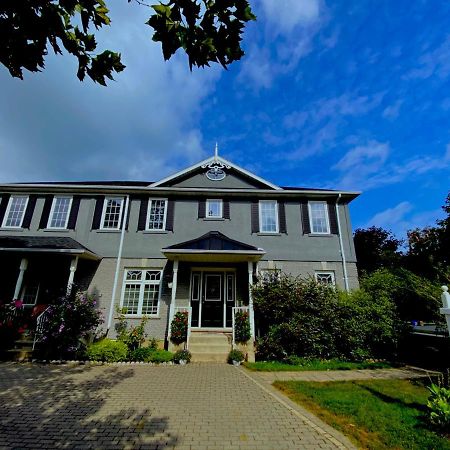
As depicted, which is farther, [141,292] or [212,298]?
[212,298]

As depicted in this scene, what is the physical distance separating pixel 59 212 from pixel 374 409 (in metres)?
14.3

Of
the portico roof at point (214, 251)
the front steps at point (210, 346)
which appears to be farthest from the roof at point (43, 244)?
the front steps at point (210, 346)

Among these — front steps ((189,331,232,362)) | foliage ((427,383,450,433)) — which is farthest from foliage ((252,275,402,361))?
foliage ((427,383,450,433))

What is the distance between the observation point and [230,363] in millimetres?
9531

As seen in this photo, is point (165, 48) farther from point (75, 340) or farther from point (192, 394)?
point (75, 340)

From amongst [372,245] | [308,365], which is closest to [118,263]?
[308,365]

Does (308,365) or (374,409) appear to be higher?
(308,365)

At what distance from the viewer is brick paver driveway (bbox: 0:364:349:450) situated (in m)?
4.00

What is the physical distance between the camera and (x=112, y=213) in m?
13.4

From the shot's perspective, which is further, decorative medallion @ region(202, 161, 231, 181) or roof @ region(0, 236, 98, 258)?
decorative medallion @ region(202, 161, 231, 181)

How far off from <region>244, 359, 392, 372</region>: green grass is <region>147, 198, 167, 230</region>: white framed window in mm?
7393

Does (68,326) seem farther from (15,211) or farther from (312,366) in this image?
(312,366)

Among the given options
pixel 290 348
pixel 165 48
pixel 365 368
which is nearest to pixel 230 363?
pixel 290 348

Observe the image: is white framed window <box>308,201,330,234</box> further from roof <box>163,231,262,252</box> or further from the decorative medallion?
the decorative medallion
